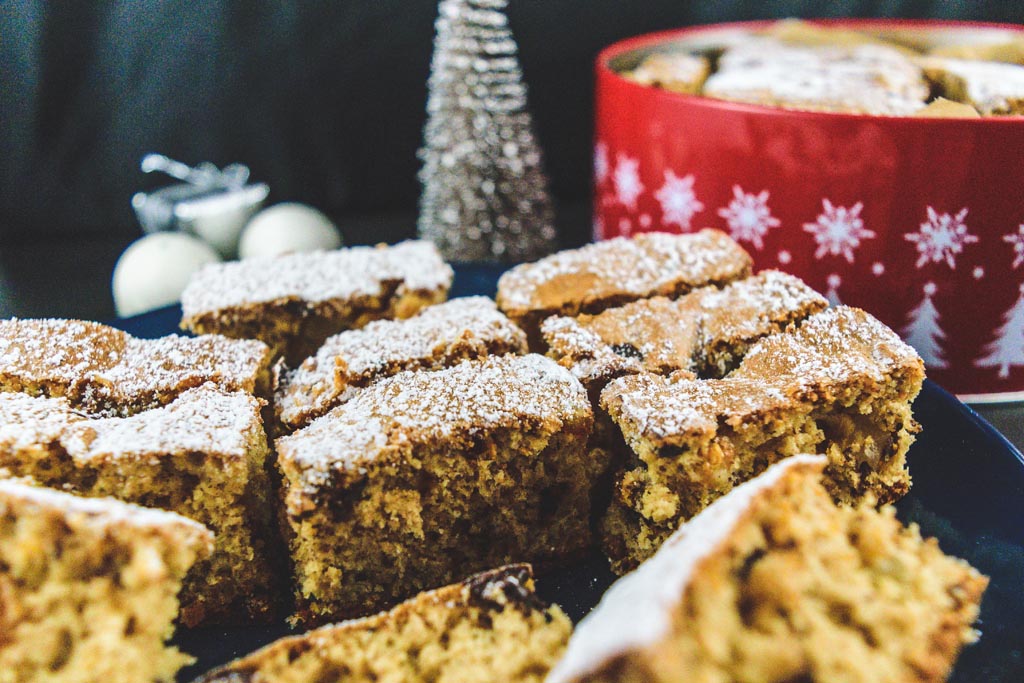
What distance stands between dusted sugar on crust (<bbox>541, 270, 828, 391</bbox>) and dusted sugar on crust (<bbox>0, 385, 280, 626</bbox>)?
0.54 m

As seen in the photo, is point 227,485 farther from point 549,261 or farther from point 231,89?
point 231,89

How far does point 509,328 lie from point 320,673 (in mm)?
709

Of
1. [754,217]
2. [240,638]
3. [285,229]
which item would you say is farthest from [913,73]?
[240,638]

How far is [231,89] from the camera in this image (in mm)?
2326

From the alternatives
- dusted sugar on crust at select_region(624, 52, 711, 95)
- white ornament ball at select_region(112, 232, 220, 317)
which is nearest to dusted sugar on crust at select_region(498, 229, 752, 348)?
dusted sugar on crust at select_region(624, 52, 711, 95)

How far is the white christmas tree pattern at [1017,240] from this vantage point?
1476 millimetres

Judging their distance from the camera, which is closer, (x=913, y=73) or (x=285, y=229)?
(x=913, y=73)

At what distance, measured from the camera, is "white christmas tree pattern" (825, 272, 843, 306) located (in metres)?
1.62

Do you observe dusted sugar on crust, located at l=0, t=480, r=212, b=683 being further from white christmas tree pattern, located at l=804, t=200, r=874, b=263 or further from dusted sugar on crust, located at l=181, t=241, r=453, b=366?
white christmas tree pattern, located at l=804, t=200, r=874, b=263

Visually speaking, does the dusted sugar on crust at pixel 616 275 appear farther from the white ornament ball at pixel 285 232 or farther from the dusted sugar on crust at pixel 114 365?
the white ornament ball at pixel 285 232

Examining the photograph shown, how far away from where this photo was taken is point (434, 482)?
1.18 meters

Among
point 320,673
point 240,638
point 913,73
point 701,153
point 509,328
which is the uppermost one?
point 913,73

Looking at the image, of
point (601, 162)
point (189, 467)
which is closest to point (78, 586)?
point (189, 467)

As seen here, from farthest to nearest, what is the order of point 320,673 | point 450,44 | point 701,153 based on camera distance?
point 450,44 → point 701,153 → point 320,673
